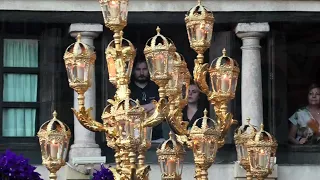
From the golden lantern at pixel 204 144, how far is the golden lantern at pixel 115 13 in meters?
2.14

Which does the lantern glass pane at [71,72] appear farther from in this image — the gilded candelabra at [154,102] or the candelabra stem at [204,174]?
the candelabra stem at [204,174]

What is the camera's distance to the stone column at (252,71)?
29.3 meters

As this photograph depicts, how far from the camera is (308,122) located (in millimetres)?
30031

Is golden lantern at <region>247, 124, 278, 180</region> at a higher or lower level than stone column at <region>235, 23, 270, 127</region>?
lower

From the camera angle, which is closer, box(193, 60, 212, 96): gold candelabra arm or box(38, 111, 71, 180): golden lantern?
box(38, 111, 71, 180): golden lantern

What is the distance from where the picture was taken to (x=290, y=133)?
30.2m

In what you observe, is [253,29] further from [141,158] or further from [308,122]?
[141,158]

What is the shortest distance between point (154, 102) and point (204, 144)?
1545 millimetres

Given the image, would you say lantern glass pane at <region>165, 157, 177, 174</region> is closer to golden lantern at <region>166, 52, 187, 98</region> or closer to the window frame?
golden lantern at <region>166, 52, 187, 98</region>

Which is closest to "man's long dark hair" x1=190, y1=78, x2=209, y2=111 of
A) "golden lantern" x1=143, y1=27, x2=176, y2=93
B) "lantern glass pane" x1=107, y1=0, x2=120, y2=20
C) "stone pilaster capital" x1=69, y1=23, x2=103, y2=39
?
"stone pilaster capital" x1=69, y1=23, x2=103, y2=39

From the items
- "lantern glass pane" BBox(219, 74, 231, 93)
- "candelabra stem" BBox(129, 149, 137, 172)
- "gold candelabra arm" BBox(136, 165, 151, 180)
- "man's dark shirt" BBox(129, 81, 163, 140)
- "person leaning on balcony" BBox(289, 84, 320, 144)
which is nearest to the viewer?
"candelabra stem" BBox(129, 149, 137, 172)

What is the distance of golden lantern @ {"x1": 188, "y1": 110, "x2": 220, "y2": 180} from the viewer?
21938mm

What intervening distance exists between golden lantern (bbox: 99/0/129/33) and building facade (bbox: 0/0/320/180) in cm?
829

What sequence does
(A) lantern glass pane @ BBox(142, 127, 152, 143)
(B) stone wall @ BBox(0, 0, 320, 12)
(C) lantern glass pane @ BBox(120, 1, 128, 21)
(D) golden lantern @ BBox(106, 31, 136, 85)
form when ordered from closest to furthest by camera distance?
1. (A) lantern glass pane @ BBox(142, 127, 152, 143)
2. (D) golden lantern @ BBox(106, 31, 136, 85)
3. (C) lantern glass pane @ BBox(120, 1, 128, 21)
4. (B) stone wall @ BBox(0, 0, 320, 12)
